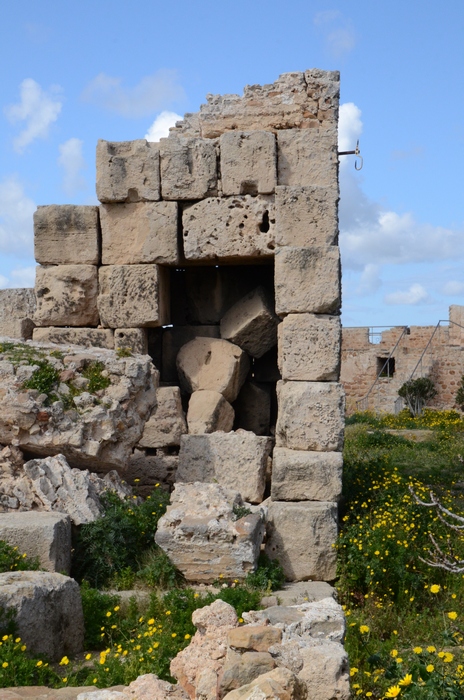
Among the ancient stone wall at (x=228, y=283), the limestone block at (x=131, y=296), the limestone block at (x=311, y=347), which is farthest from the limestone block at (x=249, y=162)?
the limestone block at (x=311, y=347)

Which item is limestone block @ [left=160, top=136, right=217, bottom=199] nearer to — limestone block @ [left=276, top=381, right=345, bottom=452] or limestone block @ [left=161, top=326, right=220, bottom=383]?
limestone block @ [left=161, top=326, right=220, bottom=383]

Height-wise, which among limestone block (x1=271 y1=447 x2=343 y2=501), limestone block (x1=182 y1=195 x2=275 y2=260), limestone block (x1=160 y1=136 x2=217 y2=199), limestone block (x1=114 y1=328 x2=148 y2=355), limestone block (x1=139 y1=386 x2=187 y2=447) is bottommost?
limestone block (x1=271 y1=447 x2=343 y2=501)

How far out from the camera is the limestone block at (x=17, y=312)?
31.3ft

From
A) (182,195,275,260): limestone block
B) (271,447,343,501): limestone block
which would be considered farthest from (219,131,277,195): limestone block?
(271,447,343,501): limestone block

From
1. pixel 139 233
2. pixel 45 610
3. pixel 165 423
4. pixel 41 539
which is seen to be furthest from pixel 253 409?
pixel 45 610

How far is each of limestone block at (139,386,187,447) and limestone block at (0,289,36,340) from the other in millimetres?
2033

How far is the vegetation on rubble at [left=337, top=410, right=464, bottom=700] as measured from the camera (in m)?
4.14

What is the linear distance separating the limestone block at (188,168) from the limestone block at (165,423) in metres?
2.05

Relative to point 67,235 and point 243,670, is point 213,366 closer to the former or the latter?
point 67,235

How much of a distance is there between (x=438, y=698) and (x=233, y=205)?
550cm

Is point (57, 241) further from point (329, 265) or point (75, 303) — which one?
point (329, 265)

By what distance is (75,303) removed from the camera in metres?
8.66

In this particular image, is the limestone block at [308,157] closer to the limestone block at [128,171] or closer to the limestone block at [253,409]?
the limestone block at [128,171]

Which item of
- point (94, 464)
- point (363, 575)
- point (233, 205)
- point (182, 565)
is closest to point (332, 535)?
point (363, 575)
